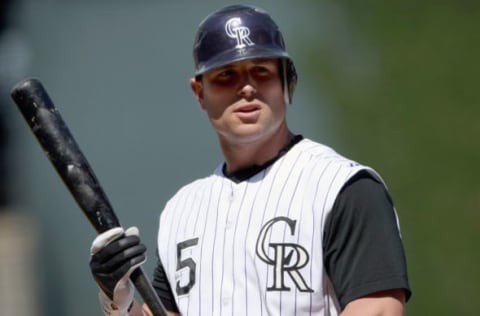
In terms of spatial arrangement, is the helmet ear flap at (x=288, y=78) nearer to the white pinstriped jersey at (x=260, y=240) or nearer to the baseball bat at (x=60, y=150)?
the white pinstriped jersey at (x=260, y=240)

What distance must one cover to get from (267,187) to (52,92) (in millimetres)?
5697

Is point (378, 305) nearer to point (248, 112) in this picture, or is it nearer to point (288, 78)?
point (248, 112)

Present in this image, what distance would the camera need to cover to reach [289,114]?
9289 millimetres

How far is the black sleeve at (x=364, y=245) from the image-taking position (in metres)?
3.94

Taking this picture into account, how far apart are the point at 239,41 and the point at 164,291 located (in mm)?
851

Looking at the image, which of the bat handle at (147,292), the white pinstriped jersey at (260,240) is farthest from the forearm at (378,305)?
the bat handle at (147,292)

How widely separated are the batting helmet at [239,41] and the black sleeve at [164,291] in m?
0.67

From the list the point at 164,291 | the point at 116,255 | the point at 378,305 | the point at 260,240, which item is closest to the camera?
the point at 378,305

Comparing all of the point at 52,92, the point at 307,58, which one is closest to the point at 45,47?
the point at 52,92

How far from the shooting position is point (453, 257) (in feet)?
30.3

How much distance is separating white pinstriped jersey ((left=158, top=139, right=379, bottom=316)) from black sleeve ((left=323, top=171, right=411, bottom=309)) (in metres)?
0.05

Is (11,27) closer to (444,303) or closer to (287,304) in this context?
(444,303)

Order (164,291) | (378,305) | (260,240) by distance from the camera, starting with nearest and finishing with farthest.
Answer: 1. (378,305)
2. (260,240)
3. (164,291)

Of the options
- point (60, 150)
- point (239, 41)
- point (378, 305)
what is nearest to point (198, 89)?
point (239, 41)
